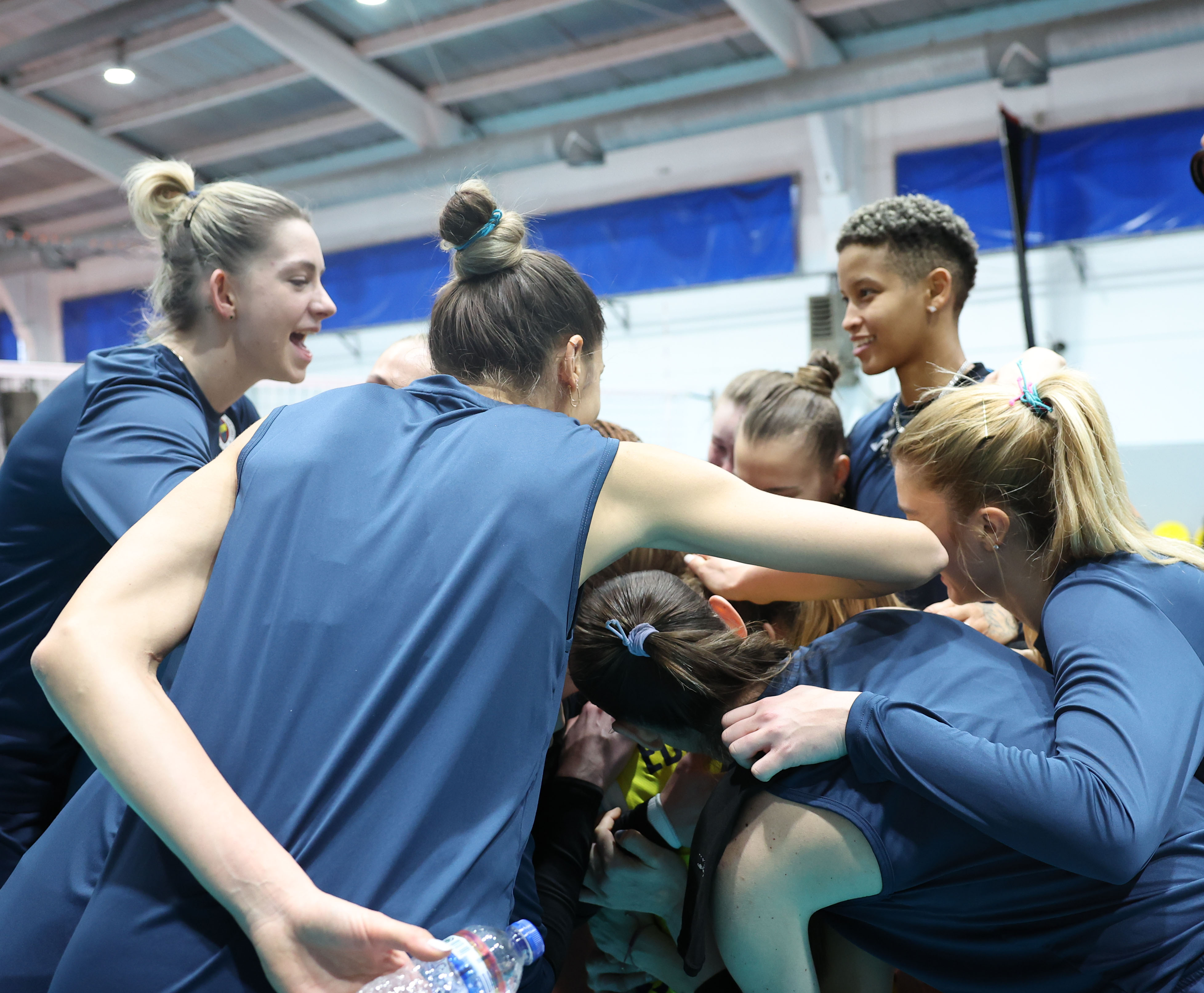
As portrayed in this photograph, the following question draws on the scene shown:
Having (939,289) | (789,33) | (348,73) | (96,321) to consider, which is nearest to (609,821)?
(939,289)

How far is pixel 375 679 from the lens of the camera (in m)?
1.00

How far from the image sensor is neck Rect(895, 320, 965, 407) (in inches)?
101

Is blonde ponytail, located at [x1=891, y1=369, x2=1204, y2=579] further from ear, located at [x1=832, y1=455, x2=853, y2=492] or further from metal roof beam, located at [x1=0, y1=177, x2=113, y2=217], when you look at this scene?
metal roof beam, located at [x1=0, y1=177, x2=113, y2=217]

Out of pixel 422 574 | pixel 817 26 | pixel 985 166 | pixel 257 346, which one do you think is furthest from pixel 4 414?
pixel 985 166

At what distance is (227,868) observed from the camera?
2.97 ft

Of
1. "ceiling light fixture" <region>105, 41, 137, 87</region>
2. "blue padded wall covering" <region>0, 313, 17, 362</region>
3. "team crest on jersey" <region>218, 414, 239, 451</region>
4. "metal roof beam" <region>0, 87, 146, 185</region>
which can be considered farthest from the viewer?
"blue padded wall covering" <region>0, 313, 17, 362</region>

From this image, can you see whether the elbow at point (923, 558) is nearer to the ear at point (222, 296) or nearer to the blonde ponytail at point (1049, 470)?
the blonde ponytail at point (1049, 470)

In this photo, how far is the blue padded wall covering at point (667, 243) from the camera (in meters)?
7.86

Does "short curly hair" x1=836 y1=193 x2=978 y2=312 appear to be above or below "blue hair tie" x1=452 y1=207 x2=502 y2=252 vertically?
above

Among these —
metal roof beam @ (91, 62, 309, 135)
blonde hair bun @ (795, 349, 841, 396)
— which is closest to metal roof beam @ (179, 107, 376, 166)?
metal roof beam @ (91, 62, 309, 135)

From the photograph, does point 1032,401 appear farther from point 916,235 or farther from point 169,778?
point 916,235

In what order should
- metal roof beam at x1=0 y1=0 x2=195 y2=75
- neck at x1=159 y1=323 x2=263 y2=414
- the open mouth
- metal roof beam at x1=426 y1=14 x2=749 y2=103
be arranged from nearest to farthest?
1. neck at x1=159 y1=323 x2=263 y2=414
2. the open mouth
3. metal roof beam at x1=0 y1=0 x2=195 y2=75
4. metal roof beam at x1=426 y1=14 x2=749 y2=103

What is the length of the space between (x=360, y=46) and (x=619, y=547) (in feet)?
25.8

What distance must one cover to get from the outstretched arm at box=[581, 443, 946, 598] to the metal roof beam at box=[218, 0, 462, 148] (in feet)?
23.5
